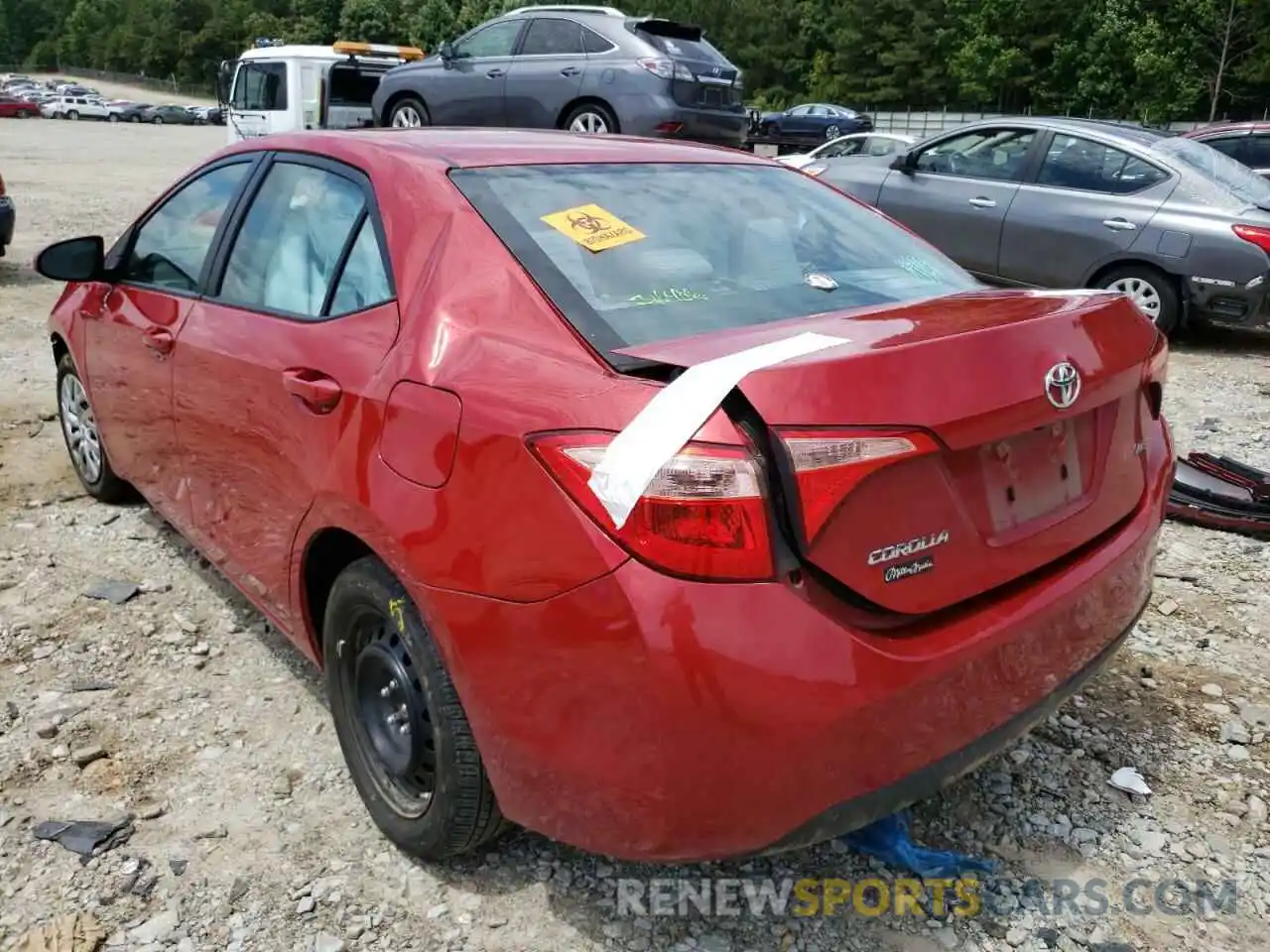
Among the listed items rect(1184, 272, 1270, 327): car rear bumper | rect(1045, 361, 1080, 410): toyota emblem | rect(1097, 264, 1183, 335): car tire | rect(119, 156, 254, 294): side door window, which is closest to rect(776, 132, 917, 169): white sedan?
rect(1097, 264, 1183, 335): car tire

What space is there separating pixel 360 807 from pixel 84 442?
8.97 ft

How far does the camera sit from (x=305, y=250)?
2.88 m

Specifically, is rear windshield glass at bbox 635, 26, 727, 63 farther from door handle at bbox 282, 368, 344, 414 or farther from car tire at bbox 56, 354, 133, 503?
door handle at bbox 282, 368, 344, 414

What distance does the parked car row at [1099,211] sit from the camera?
7.52 m

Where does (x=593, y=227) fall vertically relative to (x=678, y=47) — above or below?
below

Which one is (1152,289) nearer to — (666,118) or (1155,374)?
(666,118)

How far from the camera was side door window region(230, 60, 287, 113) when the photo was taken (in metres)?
17.0

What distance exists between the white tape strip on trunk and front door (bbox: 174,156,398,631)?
69 centimetres

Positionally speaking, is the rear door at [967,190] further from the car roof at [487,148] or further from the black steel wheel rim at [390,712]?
the black steel wheel rim at [390,712]

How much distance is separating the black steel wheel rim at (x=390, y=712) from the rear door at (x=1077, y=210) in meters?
7.08

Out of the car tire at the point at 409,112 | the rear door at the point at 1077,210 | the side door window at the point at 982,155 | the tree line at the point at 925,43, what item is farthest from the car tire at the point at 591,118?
the tree line at the point at 925,43

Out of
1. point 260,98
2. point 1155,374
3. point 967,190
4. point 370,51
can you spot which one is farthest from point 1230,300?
point 370,51

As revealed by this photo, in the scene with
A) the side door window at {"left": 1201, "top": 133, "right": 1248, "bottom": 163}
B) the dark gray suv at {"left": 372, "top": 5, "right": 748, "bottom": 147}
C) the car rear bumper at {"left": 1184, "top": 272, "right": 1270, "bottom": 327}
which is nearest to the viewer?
the car rear bumper at {"left": 1184, "top": 272, "right": 1270, "bottom": 327}

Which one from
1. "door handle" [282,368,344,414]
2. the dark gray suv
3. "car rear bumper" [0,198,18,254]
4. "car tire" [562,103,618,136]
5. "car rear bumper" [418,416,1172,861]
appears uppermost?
the dark gray suv
